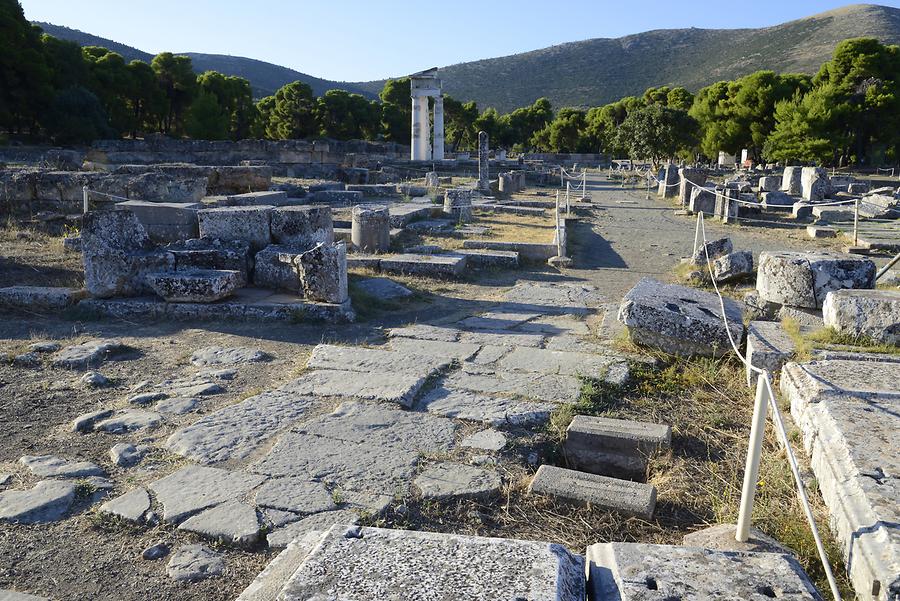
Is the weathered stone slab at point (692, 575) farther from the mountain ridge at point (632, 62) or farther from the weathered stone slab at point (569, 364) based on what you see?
the mountain ridge at point (632, 62)

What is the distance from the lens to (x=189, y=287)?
6898mm

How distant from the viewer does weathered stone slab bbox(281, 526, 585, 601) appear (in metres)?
1.93

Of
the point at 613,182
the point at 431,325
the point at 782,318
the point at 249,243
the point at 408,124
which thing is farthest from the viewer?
the point at 408,124

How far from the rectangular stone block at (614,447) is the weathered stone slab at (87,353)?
411 cm

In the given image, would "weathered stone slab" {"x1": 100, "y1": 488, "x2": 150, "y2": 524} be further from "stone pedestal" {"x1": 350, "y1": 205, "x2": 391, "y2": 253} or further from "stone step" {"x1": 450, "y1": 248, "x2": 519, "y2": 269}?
"stone pedestal" {"x1": 350, "y1": 205, "x2": 391, "y2": 253}

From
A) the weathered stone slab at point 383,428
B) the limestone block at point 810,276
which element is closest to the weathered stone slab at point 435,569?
the weathered stone slab at point 383,428

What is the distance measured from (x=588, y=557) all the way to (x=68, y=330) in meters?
6.00

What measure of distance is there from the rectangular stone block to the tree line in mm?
29373

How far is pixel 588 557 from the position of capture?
237cm

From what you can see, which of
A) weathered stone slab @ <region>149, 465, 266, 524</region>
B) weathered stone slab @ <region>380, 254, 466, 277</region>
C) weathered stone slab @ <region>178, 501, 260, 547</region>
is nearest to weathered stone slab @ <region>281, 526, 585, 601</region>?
weathered stone slab @ <region>178, 501, 260, 547</region>

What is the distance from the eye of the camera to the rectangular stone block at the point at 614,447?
393 centimetres

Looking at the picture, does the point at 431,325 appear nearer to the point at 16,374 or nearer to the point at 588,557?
the point at 16,374

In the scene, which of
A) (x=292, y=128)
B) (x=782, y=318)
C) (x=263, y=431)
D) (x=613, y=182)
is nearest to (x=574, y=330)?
(x=782, y=318)

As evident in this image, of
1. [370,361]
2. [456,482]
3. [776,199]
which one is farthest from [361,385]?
[776,199]
